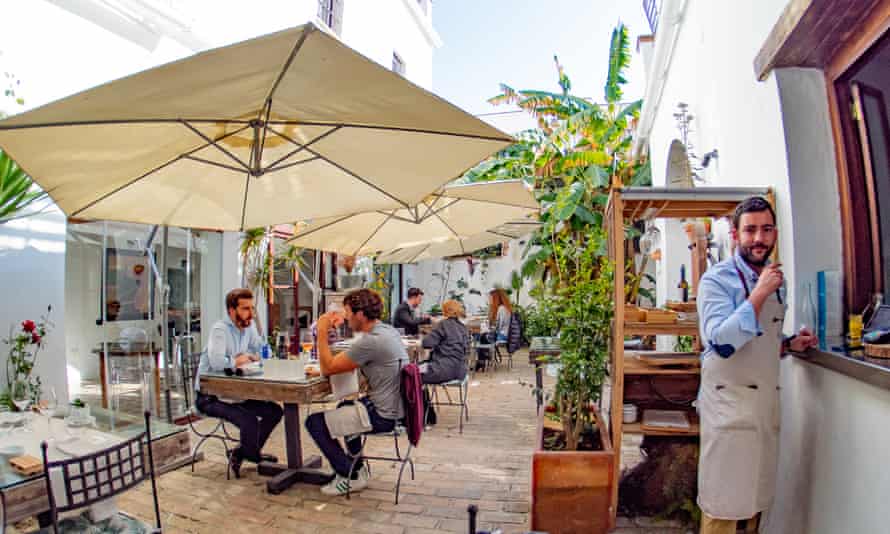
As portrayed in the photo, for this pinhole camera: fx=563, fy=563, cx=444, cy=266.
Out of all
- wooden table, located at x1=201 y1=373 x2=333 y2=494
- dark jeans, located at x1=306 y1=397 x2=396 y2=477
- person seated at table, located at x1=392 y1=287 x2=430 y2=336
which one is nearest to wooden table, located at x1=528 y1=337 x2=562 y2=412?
dark jeans, located at x1=306 y1=397 x2=396 y2=477

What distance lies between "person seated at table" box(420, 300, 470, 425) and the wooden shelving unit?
8.77 feet

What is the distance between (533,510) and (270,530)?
169 cm

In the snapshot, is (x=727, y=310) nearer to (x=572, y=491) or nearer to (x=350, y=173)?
(x=572, y=491)

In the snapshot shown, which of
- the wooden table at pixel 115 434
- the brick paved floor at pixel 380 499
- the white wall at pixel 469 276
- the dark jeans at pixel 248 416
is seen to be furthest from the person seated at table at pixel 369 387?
the white wall at pixel 469 276

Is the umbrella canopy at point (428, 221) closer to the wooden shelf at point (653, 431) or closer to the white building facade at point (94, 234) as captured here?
the white building facade at point (94, 234)

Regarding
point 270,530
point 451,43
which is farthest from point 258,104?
point 451,43

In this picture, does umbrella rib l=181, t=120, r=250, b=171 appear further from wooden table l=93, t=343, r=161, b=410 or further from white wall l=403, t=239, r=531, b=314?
white wall l=403, t=239, r=531, b=314

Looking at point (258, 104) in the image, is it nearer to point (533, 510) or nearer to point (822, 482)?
point (533, 510)

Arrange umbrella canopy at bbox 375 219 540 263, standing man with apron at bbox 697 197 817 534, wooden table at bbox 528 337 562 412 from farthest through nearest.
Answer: umbrella canopy at bbox 375 219 540 263 < wooden table at bbox 528 337 562 412 < standing man with apron at bbox 697 197 817 534

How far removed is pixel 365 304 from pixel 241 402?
1484 millimetres

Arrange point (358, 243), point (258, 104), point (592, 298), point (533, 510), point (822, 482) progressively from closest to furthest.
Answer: point (822, 482)
point (258, 104)
point (533, 510)
point (592, 298)
point (358, 243)

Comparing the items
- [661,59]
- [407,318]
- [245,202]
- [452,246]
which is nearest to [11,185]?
[245,202]

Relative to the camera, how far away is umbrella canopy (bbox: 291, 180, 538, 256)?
571 cm

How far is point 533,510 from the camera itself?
129 inches
